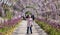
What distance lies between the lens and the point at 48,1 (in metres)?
50.1

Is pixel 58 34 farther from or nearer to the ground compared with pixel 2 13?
farther from the ground

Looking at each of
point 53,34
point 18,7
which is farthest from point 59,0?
point 53,34

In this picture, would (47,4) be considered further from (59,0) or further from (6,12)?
(6,12)

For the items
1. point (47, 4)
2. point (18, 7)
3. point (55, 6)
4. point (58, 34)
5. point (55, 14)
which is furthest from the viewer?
point (18, 7)

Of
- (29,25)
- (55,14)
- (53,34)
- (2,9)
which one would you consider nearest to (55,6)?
(55,14)

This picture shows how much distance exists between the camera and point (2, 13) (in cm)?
4988

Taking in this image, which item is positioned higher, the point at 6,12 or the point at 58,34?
the point at 58,34

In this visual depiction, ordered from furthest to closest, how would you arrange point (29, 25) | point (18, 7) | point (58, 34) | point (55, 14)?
point (18, 7), point (55, 14), point (29, 25), point (58, 34)

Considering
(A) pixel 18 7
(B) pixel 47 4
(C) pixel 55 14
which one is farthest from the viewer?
(A) pixel 18 7

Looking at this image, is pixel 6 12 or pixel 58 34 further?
pixel 6 12

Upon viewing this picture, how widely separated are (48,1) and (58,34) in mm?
34140

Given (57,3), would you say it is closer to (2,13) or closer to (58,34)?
(2,13)

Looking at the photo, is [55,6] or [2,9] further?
[2,9]

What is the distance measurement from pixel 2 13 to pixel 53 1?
34.3 feet
